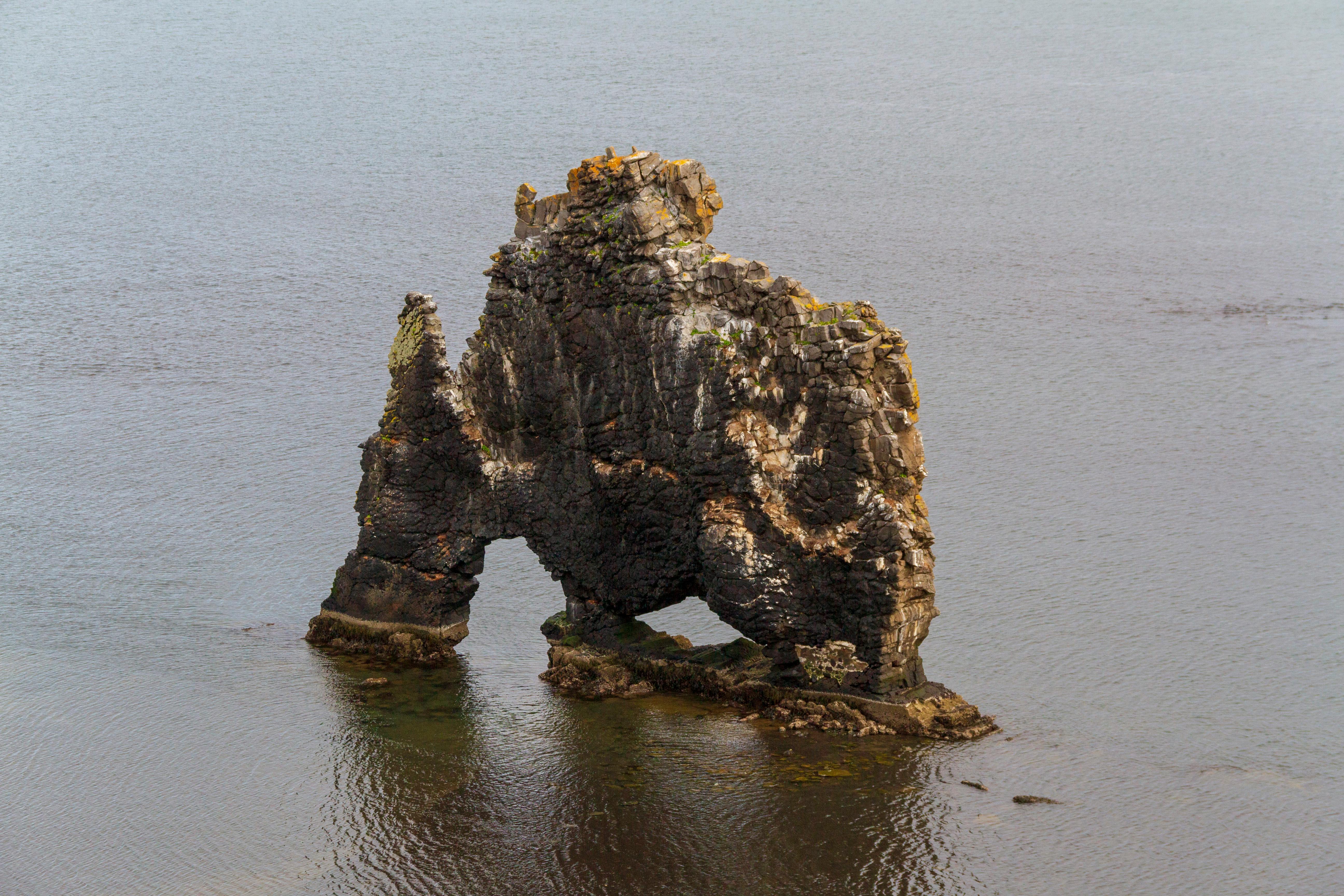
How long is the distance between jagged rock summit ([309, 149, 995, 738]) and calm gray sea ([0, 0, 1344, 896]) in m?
1.48

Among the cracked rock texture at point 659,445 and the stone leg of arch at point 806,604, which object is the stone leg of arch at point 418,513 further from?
the stone leg of arch at point 806,604

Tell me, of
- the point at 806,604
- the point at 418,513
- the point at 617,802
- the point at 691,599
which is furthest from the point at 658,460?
the point at 691,599

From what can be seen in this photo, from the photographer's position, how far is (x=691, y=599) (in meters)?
37.5

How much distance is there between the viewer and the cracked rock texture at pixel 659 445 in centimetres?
2625

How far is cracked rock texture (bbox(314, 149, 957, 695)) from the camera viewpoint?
86.1 feet

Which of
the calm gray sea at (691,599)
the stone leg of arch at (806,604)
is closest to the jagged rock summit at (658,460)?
the stone leg of arch at (806,604)

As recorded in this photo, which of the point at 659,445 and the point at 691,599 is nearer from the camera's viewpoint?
the point at 659,445

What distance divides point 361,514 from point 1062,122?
3873 cm

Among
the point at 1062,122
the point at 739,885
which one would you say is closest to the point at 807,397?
the point at 739,885

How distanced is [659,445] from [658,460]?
0.31m

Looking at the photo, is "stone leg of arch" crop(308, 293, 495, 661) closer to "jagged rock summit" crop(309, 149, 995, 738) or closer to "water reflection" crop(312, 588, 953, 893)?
"jagged rock summit" crop(309, 149, 995, 738)

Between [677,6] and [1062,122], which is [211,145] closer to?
[677,6]

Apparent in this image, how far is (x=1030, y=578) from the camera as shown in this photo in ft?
122

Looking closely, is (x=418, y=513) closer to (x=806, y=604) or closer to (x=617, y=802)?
(x=806, y=604)
